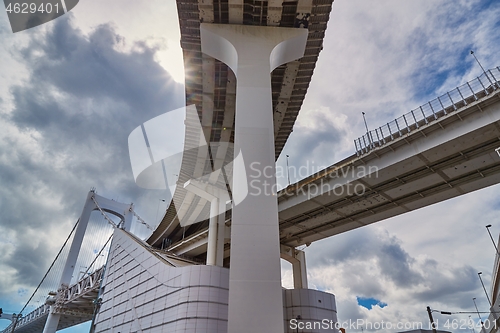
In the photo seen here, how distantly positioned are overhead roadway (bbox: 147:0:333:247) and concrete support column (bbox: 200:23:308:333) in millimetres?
536

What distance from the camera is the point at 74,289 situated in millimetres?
52625

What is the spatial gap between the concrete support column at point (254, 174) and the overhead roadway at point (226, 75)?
1.76ft

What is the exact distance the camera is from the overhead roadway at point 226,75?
14.6m

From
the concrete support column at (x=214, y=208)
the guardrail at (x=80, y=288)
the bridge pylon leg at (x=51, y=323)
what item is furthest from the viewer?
the bridge pylon leg at (x=51, y=323)

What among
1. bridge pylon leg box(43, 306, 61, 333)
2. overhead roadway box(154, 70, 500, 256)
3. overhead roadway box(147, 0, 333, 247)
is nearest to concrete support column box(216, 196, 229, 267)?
overhead roadway box(147, 0, 333, 247)

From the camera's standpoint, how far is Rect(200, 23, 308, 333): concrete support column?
9.41 metres

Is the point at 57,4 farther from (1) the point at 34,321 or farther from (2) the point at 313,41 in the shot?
(1) the point at 34,321

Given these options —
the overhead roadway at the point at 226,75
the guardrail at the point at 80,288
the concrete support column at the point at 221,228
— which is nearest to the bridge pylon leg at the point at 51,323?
the guardrail at the point at 80,288

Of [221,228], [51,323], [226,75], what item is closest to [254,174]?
[226,75]

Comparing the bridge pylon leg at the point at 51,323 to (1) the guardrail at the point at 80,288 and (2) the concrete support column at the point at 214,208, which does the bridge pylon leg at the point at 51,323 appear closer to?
(1) the guardrail at the point at 80,288

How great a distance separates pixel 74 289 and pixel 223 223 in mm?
38266

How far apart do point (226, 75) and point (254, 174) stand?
8.64m

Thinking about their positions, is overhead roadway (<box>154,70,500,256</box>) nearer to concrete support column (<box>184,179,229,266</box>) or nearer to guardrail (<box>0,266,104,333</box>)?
concrete support column (<box>184,179,229,266</box>)

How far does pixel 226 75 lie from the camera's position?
18031 millimetres
